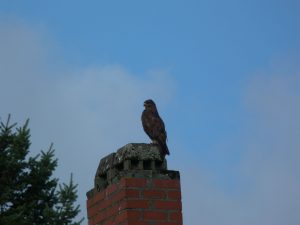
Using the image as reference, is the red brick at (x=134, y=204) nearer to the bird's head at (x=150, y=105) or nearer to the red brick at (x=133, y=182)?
the red brick at (x=133, y=182)

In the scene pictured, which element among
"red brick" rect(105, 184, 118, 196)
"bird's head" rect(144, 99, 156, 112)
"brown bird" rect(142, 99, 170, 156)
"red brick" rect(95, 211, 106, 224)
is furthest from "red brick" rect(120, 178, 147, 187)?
"bird's head" rect(144, 99, 156, 112)

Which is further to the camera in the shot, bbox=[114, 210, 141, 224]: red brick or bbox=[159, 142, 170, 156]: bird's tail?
bbox=[159, 142, 170, 156]: bird's tail

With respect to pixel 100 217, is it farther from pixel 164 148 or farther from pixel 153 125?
pixel 153 125

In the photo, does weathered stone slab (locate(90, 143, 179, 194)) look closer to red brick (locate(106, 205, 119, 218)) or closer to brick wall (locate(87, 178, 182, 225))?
brick wall (locate(87, 178, 182, 225))

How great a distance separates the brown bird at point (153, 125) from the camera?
543 centimetres

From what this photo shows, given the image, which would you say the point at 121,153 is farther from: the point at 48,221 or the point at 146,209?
the point at 48,221

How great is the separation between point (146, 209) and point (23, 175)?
8.09 ft

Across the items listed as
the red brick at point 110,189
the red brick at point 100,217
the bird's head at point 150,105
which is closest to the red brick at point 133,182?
the red brick at point 110,189

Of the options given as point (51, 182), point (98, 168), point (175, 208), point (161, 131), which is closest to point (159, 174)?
point (175, 208)

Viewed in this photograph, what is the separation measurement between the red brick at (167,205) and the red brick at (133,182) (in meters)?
0.16

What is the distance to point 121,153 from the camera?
469cm

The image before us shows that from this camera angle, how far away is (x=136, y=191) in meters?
4.39

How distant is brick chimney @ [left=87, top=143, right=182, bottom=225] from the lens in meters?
4.33

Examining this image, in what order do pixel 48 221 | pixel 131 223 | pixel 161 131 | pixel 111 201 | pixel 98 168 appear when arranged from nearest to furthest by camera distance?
1. pixel 131 223
2. pixel 111 201
3. pixel 98 168
4. pixel 161 131
5. pixel 48 221
